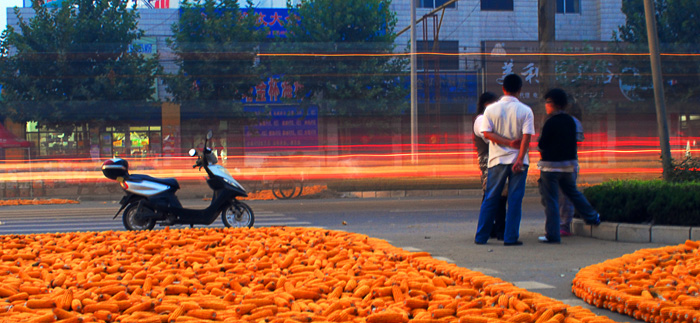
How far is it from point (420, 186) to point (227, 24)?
38.3 feet

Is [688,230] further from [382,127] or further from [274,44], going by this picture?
[274,44]

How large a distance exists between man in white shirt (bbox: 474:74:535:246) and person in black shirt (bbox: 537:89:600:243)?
0.46 m

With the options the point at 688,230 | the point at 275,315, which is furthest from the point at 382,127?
the point at 275,315

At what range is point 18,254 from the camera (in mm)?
5621

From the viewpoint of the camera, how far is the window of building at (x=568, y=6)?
3582 centimetres

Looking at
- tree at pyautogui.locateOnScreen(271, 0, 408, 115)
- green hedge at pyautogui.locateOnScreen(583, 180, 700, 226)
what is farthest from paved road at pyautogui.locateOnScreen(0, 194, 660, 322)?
tree at pyautogui.locateOnScreen(271, 0, 408, 115)

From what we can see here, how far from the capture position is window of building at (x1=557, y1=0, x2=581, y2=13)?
35.8m

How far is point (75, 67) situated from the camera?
25.0m

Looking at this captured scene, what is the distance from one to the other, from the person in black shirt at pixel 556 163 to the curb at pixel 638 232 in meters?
0.41

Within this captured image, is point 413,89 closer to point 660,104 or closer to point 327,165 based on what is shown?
point 327,165

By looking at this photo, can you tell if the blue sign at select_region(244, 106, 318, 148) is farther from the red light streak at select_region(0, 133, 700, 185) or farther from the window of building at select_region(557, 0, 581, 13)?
the window of building at select_region(557, 0, 581, 13)

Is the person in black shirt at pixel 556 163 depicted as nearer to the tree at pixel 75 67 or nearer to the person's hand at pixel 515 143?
the person's hand at pixel 515 143

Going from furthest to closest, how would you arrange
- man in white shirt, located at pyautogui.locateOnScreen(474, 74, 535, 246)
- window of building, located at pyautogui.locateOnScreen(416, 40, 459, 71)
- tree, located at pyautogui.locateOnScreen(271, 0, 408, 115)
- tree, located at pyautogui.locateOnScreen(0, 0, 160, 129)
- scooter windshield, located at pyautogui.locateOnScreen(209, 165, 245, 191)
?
window of building, located at pyautogui.locateOnScreen(416, 40, 459, 71) → tree, located at pyautogui.locateOnScreen(271, 0, 408, 115) → tree, located at pyautogui.locateOnScreen(0, 0, 160, 129) → scooter windshield, located at pyautogui.locateOnScreen(209, 165, 245, 191) → man in white shirt, located at pyautogui.locateOnScreen(474, 74, 535, 246)

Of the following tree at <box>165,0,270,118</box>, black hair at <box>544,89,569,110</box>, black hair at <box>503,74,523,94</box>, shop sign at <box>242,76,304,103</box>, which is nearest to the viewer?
black hair at <box>503,74,523,94</box>
